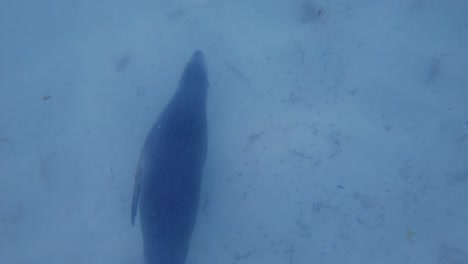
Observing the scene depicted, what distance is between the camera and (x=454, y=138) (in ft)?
13.0

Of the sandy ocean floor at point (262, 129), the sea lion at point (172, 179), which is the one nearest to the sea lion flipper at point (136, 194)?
the sea lion at point (172, 179)

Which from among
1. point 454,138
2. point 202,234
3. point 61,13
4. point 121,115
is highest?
point 61,13

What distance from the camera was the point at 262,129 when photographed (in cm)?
420

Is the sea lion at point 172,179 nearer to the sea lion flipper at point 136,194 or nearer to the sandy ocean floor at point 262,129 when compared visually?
the sea lion flipper at point 136,194

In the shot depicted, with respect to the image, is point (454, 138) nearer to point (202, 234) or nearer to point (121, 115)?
point (202, 234)

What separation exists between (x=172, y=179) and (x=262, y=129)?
141cm

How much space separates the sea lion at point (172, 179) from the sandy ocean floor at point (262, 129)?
55 cm

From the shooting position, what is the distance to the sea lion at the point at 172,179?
3.19m

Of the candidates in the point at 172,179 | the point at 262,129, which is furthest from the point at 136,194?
the point at 262,129

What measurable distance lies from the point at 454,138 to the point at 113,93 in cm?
427

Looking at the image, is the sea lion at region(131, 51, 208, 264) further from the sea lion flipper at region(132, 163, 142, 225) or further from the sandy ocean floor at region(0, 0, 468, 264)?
the sandy ocean floor at region(0, 0, 468, 264)

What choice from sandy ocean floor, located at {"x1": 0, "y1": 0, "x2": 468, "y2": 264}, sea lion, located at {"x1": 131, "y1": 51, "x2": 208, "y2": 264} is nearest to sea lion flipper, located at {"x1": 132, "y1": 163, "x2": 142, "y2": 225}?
sea lion, located at {"x1": 131, "y1": 51, "x2": 208, "y2": 264}

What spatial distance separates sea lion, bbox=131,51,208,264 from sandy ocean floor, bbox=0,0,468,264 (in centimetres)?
55

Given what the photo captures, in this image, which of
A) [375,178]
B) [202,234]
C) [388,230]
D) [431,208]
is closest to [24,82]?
[202,234]
